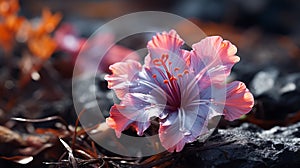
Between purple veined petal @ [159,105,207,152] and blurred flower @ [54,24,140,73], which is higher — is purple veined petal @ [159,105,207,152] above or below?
below

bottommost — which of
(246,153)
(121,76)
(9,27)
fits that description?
(246,153)

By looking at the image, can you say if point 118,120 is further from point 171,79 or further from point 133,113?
point 171,79

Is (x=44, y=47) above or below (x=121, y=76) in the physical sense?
above

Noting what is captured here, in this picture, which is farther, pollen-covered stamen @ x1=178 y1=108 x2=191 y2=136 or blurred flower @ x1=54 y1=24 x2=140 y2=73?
blurred flower @ x1=54 y1=24 x2=140 y2=73

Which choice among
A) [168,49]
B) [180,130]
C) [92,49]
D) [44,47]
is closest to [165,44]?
[168,49]

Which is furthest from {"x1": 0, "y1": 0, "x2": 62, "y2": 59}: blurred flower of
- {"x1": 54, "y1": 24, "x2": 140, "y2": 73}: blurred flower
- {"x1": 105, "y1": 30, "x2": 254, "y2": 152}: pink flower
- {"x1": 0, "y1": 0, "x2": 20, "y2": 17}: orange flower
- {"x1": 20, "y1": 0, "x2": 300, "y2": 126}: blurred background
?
{"x1": 105, "y1": 30, "x2": 254, "y2": 152}: pink flower

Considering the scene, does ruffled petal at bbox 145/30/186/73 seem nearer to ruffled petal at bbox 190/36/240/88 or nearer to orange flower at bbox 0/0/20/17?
ruffled petal at bbox 190/36/240/88

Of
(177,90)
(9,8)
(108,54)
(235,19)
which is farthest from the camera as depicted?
(235,19)
